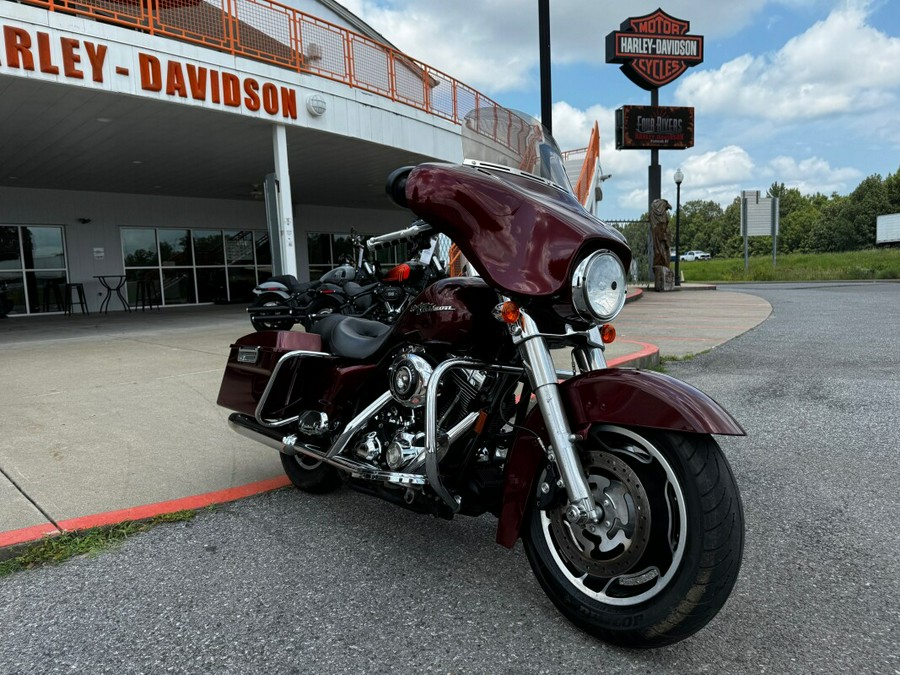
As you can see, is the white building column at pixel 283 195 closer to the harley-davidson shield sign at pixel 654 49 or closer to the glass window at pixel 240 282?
the glass window at pixel 240 282

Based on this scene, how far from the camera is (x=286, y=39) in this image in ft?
36.7

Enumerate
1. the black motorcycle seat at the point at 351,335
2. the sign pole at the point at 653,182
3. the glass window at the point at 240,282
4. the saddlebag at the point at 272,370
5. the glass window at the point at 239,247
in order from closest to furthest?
the black motorcycle seat at the point at 351,335
the saddlebag at the point at 272,370
the glass window at the point at 239,247
the glass window at the point at 240,282
the sign pole at the point at 653,182

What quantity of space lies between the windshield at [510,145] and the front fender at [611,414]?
3.56 ft

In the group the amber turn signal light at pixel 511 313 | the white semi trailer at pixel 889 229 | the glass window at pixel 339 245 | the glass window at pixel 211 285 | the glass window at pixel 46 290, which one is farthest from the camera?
the white semi trailer at pixel 889 229

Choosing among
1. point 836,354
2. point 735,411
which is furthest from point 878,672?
point 836,354

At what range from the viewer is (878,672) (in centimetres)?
185

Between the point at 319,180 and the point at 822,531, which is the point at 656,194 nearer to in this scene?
the point at 319,180

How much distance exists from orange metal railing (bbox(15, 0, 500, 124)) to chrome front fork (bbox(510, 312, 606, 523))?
7.38 meters

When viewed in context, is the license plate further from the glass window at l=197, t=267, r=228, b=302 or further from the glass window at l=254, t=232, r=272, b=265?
the glass window at l=254, t=232, r=272, b=265

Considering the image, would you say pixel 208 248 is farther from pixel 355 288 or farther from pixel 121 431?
pixel 121 431

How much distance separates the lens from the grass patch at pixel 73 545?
2676 millimetres

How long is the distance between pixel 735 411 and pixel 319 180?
1421 cm

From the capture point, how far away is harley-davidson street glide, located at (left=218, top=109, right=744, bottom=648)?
186 centimetres

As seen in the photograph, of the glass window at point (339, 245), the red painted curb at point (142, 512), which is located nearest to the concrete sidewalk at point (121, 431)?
the red painted curb at point (142, 512)
